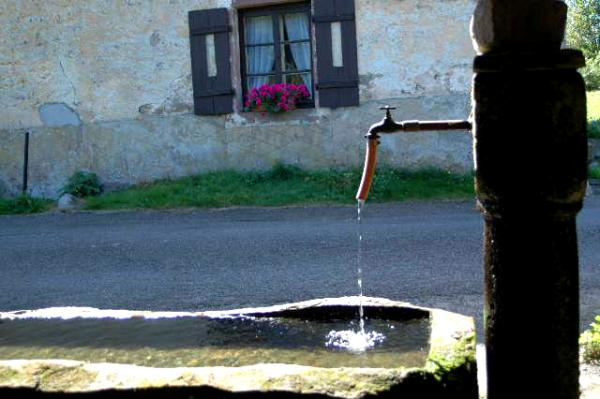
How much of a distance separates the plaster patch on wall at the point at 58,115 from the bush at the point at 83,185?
2.54ft

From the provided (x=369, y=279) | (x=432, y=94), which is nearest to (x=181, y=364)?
(x=369, y=279)

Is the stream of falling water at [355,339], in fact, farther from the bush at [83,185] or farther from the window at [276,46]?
the bush at [83,185]

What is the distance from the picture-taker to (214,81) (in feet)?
32.4

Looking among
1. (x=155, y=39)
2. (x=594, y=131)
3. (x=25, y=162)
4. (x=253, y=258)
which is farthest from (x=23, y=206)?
(x=594, y=131)

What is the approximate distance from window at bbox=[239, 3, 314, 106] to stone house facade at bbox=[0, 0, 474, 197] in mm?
16

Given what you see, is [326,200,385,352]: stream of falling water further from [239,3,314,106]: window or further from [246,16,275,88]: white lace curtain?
[246,16,275,88]: white lace curtain

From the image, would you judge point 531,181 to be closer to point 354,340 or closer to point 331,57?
point 354,340

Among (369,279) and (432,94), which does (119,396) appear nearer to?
(369,279)

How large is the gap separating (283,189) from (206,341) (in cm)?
639

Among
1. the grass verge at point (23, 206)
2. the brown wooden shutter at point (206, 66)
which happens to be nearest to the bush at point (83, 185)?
the grass verge at point (23, 206)

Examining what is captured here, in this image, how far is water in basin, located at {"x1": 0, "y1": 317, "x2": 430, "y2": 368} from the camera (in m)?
2.37

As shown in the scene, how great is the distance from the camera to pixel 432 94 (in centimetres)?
937

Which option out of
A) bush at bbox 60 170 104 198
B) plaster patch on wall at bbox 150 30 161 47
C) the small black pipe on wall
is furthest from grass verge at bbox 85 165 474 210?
plaster patch on wall at bbox 150 30 161 47

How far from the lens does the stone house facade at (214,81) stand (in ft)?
30.7
